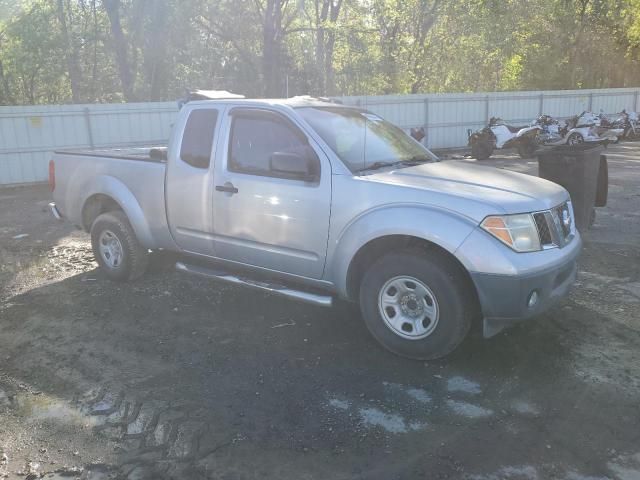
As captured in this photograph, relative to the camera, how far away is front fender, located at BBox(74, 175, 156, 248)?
219 inches

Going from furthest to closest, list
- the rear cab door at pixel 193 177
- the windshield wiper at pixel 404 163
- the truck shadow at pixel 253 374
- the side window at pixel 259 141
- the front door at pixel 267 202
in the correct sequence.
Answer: the rear cab door at pixel 193 177 < the side window at pixel 259 141 < the windshield wiper at pixel 404 163 < the front door at pixel 267 202 < the truck shadow at pixel 253 374

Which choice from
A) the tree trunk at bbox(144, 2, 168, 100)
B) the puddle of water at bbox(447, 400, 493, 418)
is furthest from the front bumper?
the tree trunk at bbox(144, 2, 168, 100)

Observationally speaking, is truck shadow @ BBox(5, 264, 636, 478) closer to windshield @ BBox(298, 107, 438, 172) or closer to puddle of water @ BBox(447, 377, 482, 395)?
puddle of water @ BBox(447, 377, 482, 395)

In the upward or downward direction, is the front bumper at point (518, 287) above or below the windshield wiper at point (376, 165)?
below

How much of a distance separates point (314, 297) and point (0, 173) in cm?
1213

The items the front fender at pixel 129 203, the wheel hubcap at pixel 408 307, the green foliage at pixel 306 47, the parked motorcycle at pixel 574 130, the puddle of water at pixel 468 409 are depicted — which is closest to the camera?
the puddle of water at pixel 468 409

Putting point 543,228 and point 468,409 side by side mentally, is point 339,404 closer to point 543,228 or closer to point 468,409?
point 468,409

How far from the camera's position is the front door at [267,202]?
4.33 metres

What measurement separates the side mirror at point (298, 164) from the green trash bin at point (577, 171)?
3.69 metres

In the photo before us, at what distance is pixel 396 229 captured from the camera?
389cm

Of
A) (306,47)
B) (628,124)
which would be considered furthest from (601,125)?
(306,47)

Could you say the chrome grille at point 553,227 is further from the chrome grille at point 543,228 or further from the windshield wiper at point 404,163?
the windshield wiper at point 404,163

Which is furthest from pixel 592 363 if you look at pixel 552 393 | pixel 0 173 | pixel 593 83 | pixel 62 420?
pixel 593 83

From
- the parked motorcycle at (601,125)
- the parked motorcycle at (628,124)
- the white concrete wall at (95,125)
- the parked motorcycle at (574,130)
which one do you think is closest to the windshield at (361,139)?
the white concrete wall at (95,125)
